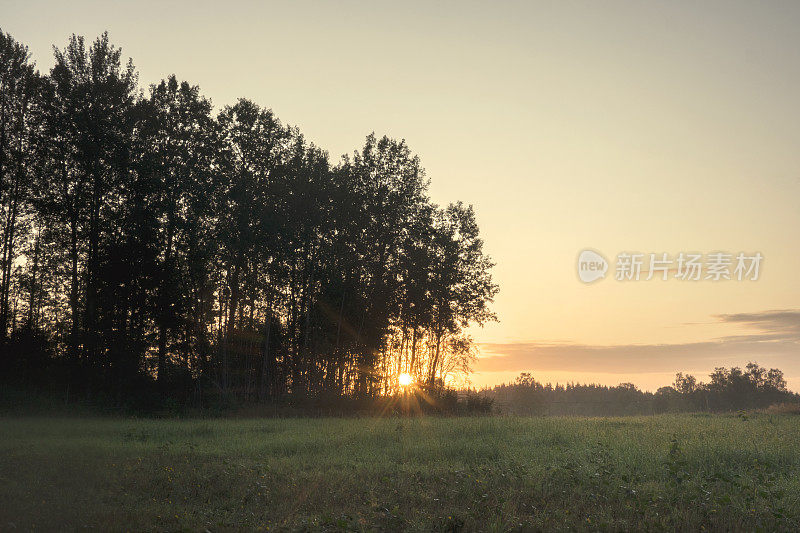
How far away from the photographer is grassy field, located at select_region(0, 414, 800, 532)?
1189cm

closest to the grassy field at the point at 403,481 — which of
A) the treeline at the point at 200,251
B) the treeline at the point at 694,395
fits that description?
the treeline at the point at 200,251

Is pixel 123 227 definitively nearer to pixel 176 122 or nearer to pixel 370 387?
pixel 176 122

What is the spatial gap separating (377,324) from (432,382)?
8.11m

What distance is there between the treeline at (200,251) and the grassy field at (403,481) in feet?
48.8

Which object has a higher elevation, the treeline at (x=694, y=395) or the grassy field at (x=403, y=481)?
the grassy field at (x=403, y=481)

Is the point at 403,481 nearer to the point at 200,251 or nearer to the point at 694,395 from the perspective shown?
the point at 200,251

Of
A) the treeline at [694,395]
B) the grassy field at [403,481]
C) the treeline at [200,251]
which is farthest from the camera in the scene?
the treeline at [694,395]

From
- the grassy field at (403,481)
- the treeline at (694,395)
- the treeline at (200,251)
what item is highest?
the treeline at (200,251)

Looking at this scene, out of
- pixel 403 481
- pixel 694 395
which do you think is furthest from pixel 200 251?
pixel 694 395

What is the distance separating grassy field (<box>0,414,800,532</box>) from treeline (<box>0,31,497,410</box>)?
48.8 ft

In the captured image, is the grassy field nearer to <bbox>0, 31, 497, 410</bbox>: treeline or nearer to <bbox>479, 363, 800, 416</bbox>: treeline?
<bbox>0, 31, 497, 410</bbox>: treeline

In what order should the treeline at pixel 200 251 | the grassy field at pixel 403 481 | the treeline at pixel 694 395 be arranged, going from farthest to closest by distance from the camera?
the treeline at pixel 694 395
the treeline at pixel 200 251
the grassy field at pixel 403 481

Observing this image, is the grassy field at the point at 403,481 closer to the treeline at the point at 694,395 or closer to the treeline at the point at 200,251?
the treeline at the point at 200,251

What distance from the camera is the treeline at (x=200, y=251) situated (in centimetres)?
Result: 3694
